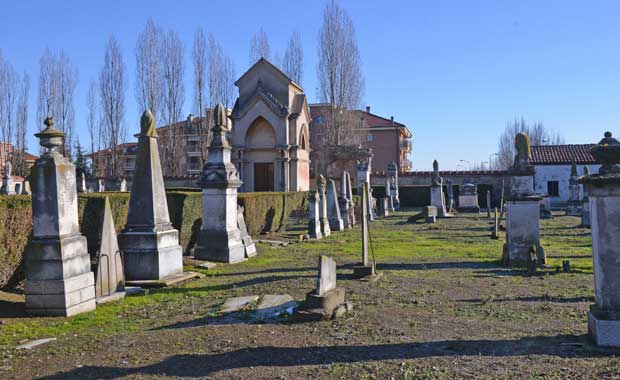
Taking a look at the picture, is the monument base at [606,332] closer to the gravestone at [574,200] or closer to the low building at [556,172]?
the gravestone at [574,200]

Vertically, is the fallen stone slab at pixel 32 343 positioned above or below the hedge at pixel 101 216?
below

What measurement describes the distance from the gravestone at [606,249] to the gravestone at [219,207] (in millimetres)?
7988

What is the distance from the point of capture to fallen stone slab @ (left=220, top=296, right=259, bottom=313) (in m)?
6.83

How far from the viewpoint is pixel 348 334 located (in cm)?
562

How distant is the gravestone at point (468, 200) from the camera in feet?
104

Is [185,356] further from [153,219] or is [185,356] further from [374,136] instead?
[374,136]

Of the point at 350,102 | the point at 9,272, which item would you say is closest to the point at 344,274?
the point at 9,272

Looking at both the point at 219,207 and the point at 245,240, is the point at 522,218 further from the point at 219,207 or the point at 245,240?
the point at 219,207

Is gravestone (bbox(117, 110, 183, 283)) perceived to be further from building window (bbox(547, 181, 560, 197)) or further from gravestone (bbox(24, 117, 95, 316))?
building window (bbox(547, 181, 560, 197))

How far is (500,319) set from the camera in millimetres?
6207

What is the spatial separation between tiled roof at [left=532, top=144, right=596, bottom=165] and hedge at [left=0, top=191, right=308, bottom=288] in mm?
31656

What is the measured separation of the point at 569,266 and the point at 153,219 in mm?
7979

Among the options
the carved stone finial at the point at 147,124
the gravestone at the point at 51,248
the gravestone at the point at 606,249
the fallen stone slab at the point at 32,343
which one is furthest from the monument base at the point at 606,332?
the carved stone finial at the point at 147,124

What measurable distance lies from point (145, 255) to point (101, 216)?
1.55 meters
